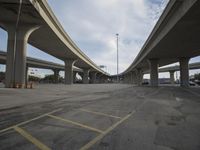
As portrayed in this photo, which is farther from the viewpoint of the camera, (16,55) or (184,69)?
(184,69)

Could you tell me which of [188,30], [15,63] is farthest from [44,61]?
[188,30]

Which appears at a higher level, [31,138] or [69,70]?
[69,70]

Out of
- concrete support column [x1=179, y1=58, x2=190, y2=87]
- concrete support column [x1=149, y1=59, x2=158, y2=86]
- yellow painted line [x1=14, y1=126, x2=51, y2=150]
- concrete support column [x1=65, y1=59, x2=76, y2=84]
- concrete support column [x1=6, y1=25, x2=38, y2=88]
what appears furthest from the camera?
concrete support column [x1=65, y1=59, x2=76, y2=84]

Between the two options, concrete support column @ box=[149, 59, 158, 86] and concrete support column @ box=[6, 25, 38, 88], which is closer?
concrete support column @ box=[6, 25, 38, 88]

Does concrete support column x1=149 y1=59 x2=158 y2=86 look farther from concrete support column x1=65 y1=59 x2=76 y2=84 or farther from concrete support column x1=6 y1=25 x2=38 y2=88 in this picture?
concrete support column x1=6 y1=25 x2=38 y2=88

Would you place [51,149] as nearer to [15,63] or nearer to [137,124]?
[137,124]

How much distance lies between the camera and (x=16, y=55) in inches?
980

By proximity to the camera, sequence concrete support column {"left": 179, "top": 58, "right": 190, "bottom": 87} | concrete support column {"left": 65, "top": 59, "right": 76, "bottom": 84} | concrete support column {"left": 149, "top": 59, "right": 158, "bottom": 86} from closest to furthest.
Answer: concrete support column {"left": 179, "top": 58, "right": 190, "bottom": 87}
concrete support column {"left": 149, "top": 59, "right": 158, "bottom": 86}
concrete support column {"left": 65, "top": 59, "right": 76, "bottom": 84}

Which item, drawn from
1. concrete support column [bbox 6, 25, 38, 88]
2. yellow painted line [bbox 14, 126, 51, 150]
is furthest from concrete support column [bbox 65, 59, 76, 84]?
yellow painted line [bbox 14, 126, 51, 150]

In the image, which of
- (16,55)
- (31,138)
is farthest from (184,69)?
(31,138)

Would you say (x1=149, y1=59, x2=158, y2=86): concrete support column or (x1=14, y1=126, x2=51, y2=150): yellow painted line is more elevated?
(x1=149, y1=59, x2=158, y2=86): concrete support column

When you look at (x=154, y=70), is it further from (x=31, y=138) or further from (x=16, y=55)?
(x=31, y=138)

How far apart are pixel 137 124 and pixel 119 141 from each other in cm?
205

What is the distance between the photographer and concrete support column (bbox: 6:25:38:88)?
81.1ft
